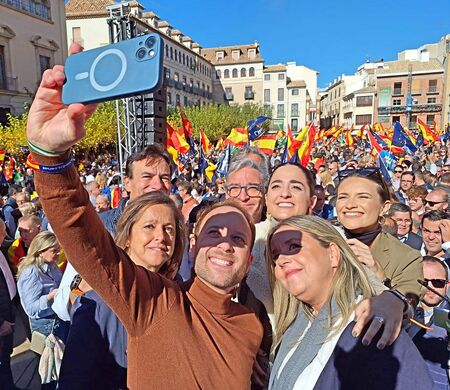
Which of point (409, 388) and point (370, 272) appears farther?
point (370, 272)

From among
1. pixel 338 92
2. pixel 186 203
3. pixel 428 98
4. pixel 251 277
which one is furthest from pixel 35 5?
pixel 338 92

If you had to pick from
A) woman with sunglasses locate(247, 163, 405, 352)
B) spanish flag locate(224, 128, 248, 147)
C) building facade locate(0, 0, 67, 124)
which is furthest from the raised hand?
building facade locate(0, 0, 67, 124)

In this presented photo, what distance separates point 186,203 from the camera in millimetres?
6043

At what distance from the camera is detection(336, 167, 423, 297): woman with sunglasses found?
2.01m

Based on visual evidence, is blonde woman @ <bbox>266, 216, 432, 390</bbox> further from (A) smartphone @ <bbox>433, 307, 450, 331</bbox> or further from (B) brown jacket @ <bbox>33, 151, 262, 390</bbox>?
(A) smartphone @ <bbox>433, 307, 450, 331</bbox>

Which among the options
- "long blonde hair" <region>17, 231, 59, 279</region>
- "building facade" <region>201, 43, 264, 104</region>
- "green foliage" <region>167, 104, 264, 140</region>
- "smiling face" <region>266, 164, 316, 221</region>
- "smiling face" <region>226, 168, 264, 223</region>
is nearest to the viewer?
"smiling face" <region>266, 164, 316, 221</region>

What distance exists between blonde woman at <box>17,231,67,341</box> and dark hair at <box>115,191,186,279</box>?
5.40 feet

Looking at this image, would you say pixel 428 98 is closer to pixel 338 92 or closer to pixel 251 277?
pixel 338 92

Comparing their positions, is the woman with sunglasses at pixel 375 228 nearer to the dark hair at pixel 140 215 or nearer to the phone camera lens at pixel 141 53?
the dark hair at pixel 140 215

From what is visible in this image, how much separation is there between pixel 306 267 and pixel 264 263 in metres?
0.50

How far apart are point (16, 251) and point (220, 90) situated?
56.1 metres

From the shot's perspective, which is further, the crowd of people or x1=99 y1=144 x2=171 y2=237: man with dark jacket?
x1=99 y1=144 x2=171 y2=237: man with dark jacket

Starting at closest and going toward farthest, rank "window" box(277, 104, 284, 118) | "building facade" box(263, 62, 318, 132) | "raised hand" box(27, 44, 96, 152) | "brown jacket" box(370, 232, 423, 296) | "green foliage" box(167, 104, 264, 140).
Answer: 1. "raised hand" box(27, 44, 96, 152)
2. "brown jacket" box(370, 232, 423, 296)
3. "green foliage" box(167, 104, 264, 140)
4. "building facade" box(263, 62, 318, 132)
5. "window" box(277, 104, 284, 118)

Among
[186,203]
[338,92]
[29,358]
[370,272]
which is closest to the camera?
[370,272]
